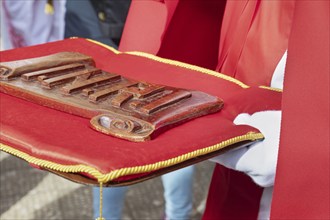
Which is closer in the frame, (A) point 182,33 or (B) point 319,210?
(B) point 319,210

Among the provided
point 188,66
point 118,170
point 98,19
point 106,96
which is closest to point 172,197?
point 98,19

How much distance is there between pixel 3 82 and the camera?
769mm

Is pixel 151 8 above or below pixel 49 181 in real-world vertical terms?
above

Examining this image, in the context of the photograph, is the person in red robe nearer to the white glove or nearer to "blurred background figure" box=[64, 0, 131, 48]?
the white glove

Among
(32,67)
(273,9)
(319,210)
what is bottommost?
(319,210)

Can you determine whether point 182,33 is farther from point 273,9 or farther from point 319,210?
point 319,210

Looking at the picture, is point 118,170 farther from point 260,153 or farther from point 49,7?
point 49,7

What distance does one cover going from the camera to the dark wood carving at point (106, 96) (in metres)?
0.67

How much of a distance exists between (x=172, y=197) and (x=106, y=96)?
2.47ft

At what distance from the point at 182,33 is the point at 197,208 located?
920 millimetres

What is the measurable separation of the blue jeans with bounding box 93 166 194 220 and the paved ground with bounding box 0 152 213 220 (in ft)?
0.79

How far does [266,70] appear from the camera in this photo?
85cm

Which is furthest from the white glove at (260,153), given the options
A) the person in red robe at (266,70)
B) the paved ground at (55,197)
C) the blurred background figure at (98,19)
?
the paved ground at (55,197)

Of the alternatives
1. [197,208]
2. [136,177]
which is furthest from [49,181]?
[136,177]
